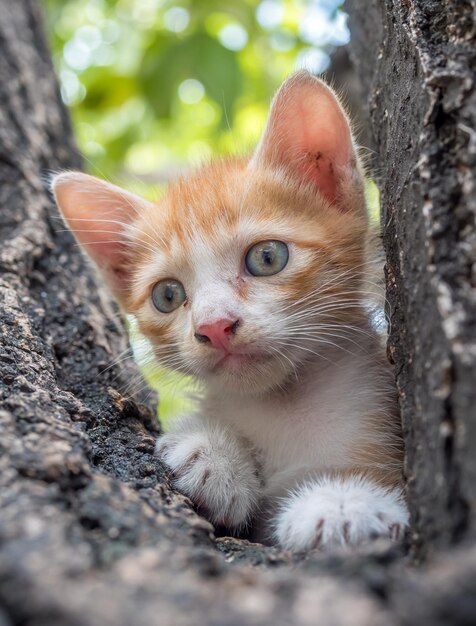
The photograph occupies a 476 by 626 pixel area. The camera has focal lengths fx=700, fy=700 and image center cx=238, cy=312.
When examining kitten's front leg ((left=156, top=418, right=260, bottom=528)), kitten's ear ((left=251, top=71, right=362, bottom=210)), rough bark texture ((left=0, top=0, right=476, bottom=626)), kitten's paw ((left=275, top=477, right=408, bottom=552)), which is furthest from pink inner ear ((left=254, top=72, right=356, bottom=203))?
kitten's paw ((left=275, top=477, right=408, bottom=552))

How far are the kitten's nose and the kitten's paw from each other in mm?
489

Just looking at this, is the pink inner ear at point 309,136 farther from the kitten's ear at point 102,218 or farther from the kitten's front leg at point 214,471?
the kitten's front leg at point 214,471

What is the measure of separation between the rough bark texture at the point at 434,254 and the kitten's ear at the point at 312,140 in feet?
1.09

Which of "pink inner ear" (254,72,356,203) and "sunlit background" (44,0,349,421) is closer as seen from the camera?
"pink inner ear" (254,72,356,203)

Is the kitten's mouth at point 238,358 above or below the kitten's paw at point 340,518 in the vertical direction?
above

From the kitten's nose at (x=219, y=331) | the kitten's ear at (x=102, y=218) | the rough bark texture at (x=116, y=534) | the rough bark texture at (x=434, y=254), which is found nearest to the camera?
the rough bark texture at (x=116, y=534)

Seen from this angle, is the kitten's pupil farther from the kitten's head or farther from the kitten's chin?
the kitten's chin

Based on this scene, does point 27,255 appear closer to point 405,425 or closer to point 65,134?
point 65,134

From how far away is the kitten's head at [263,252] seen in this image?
195cm

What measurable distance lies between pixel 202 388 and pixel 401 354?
1.00 meters

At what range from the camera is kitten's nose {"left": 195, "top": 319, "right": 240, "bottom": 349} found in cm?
187

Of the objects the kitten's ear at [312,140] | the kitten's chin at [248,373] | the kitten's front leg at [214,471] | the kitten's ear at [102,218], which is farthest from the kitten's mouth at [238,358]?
the kitten's ear at [102,218]

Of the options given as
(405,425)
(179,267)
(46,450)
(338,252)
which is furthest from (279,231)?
(46,450)

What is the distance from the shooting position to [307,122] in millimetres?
2176
